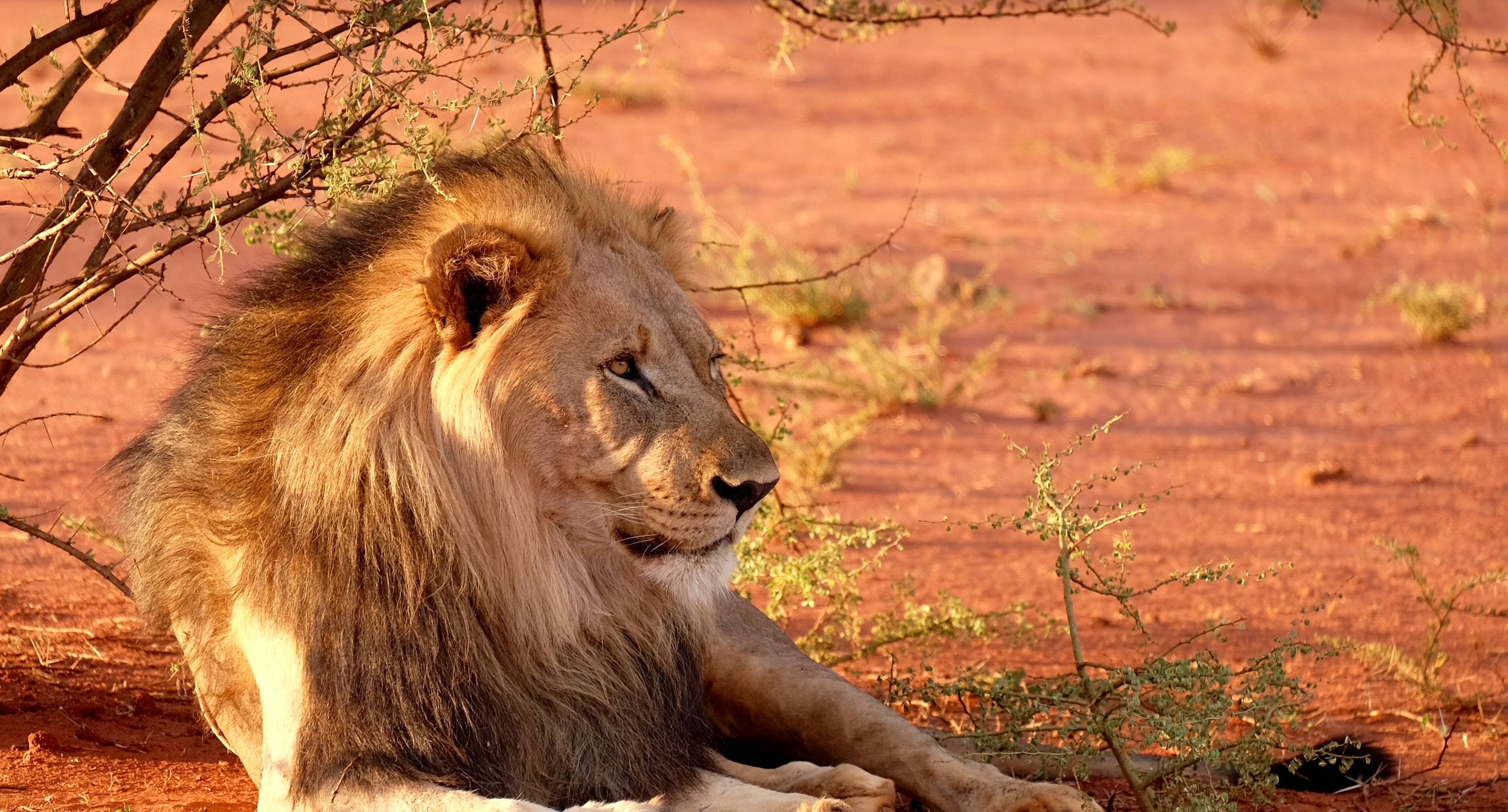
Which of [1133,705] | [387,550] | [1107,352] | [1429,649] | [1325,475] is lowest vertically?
[1325,475]

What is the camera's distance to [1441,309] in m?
10.5

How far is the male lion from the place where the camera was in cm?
331

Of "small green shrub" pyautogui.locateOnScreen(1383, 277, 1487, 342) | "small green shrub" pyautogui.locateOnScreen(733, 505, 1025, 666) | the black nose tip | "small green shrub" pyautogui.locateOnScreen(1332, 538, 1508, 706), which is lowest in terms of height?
"small green shrub" pyautogui.locateOnScreen(1383, 277, 1487, 342)

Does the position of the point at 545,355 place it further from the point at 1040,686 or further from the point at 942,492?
the point at 942,492

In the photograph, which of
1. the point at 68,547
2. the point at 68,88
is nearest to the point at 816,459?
the point at 68,547

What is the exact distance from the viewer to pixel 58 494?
667 cm

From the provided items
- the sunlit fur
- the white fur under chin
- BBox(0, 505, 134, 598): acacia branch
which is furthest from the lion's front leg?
BBox(0, 505, 134, 598): acacia branch

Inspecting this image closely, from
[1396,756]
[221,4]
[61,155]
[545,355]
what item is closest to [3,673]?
[61,155]

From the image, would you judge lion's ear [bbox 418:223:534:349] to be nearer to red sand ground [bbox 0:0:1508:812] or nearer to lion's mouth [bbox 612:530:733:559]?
lion's mouth [bbox 612:530:733:559]

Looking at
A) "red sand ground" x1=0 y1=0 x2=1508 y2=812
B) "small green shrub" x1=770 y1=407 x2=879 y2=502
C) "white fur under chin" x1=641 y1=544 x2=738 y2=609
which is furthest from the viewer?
"small green shrub" x1=770 y1=407 x2=879 y2=502

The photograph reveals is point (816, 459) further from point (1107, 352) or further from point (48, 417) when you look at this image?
point (48, 417)

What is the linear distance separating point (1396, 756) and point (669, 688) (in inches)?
96.8

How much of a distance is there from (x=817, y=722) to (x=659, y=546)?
3.25ft

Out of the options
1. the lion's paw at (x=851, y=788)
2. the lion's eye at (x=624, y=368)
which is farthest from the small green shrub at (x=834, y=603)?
the lion's eye at (x=624, y=368)
